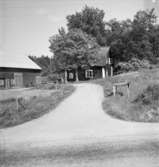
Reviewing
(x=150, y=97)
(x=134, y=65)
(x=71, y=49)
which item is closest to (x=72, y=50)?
(x=71, y=49)

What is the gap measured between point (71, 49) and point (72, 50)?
18 centimetres

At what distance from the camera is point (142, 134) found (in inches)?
199

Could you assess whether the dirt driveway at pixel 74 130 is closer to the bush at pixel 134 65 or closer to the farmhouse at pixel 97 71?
the bush at pixel 134 65

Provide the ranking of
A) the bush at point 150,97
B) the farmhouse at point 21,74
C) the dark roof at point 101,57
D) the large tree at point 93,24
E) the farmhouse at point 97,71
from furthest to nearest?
1. the large tree at point 93,24
2. the farmhouse at point 97,71
3. the dark roof at point 101,57
4. the farmhouse at point 21,74
5. the bush at point 150,97

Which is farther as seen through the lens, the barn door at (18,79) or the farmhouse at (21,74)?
the barn door at (18,79)

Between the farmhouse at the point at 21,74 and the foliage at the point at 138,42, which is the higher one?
the foliage at the point at 138,42

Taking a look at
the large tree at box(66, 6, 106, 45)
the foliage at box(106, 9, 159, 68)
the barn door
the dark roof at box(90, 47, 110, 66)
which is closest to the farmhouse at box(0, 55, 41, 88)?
the barn door

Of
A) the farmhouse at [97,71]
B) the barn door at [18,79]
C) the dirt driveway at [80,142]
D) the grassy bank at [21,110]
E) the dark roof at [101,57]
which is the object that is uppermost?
the dark roof at [101,57]

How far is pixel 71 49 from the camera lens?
22.3m

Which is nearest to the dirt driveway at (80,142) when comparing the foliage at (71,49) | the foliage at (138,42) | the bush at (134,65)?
the foliage at (71,49)

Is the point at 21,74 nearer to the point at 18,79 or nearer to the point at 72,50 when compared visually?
the point at 18,79

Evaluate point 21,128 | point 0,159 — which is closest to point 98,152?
point 0,159

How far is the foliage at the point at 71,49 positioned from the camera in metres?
22.4

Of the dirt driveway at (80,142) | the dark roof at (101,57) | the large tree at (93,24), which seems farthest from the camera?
the large tree at (93,24)
